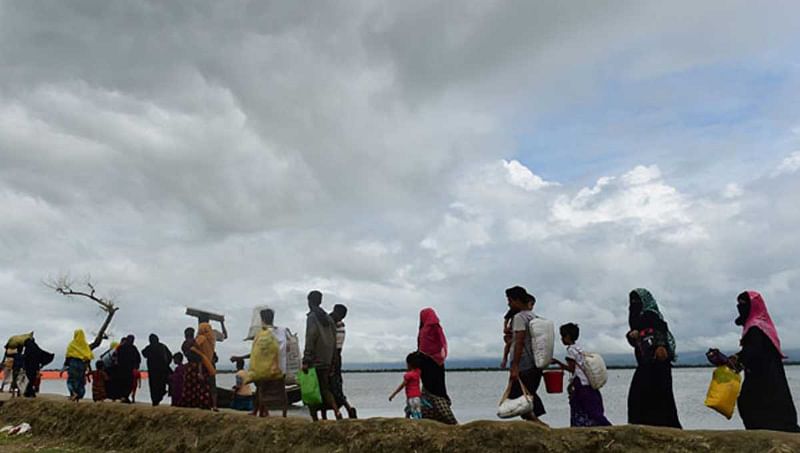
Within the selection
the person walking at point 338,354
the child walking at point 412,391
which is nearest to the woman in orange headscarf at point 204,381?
the person walking at point 338,354

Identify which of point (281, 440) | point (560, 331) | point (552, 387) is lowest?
point (281, 440)

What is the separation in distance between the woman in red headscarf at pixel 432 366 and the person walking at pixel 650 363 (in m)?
2.34

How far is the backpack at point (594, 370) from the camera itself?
7719mm

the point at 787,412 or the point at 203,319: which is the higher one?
the point at 203,319

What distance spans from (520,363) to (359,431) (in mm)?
2332

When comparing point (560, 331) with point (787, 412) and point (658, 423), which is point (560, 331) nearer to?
point (658, 423)

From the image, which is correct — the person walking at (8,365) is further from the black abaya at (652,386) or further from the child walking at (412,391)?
the black abaya at (652,386)

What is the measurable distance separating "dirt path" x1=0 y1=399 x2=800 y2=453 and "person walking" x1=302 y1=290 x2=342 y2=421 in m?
0.47

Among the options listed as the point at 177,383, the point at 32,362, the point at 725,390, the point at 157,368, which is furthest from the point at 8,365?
the point at 725,390

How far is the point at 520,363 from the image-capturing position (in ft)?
25.2

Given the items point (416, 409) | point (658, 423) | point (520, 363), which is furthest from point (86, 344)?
point (658, 423)

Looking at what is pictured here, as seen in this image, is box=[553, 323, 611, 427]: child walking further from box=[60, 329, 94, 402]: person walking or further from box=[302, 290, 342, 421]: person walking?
box=[60, 329, 94, 402]: person walking

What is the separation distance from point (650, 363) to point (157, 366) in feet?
32.0

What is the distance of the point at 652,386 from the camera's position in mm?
7555
